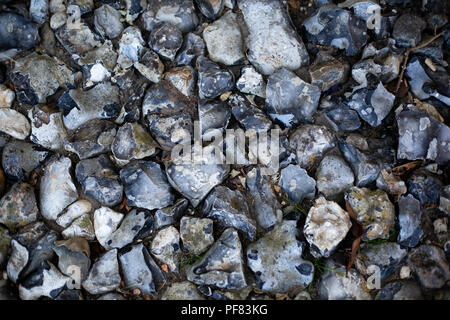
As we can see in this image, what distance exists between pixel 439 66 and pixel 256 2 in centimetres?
104

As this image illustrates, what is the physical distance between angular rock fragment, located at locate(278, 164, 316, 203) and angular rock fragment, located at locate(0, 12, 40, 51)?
159 centimetres

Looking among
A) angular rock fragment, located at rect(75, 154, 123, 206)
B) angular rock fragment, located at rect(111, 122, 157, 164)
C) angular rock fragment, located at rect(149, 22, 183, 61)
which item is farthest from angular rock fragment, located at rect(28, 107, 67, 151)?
angular rock fragment, located at rect(149, 22, 183, 61)

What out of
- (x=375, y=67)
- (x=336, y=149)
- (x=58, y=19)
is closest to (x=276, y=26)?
(x=375, y=67)

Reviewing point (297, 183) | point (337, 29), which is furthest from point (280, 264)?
point (337, 29)

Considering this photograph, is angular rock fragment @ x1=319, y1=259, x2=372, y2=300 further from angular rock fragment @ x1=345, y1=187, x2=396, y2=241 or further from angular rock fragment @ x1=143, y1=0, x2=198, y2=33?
angular rock fragment @ x1=143, y1=0, x2=198, y2=33

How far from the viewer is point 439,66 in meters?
2.26

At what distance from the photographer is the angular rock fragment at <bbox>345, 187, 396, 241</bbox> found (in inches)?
80.0

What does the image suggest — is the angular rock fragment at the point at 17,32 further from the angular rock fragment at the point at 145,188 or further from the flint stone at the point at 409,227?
the flint stone at the point at 409,227

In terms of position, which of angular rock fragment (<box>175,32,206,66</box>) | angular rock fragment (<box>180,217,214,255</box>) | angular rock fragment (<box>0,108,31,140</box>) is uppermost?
angular rock fragment (<box>175,32,206,66</box>)

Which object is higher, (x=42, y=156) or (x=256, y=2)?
(x=256, y=2)

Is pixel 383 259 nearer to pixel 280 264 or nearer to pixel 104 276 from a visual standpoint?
pixel 280 264

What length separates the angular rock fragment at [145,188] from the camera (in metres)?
2.14

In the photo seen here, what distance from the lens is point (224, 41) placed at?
7.63 ft
